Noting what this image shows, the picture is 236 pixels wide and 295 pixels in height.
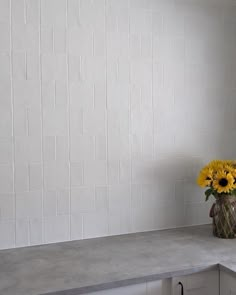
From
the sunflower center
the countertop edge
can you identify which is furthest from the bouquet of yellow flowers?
the countertop edge

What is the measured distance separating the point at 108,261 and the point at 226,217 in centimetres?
74

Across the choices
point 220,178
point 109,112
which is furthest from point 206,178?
point 109,112

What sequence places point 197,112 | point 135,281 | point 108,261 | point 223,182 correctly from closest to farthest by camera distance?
point 135,281, point 108,261, point 223,182, point 197,112

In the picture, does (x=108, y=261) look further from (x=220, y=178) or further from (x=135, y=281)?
(x=220, y=178)

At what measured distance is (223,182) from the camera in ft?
7.11

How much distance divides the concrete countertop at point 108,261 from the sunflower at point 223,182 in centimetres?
27

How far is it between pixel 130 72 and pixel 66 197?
2.48ft

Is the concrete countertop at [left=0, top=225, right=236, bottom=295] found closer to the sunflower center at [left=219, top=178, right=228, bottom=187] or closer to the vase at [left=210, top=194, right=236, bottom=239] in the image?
the vase at [left=210, top=194, right=236, bottom=239]

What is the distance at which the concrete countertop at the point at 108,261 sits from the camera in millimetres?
1617

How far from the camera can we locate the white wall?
204 centimetres

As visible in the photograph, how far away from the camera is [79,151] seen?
2.17 metres

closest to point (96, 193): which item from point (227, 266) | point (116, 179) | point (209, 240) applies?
point (116, 179)

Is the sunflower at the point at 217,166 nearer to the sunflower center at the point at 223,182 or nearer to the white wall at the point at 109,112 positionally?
the sunflower center at the point at 223,182

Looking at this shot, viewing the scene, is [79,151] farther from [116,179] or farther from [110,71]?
[110,71]
